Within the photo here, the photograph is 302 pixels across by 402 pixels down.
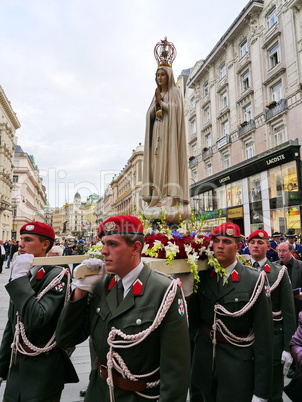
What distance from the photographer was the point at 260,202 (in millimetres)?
20359

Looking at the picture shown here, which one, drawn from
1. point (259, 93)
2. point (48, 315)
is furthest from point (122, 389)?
point (259, 93)

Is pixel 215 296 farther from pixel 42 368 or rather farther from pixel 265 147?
pixel 265 147

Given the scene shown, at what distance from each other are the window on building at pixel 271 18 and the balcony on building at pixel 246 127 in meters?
6.76

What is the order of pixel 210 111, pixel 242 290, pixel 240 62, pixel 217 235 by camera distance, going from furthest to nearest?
pixel 210 111 < pixel 240 62 < pixel 217 235 < pixel 242 290

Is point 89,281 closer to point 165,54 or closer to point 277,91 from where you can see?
point 165,54

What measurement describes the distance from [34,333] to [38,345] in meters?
0.12

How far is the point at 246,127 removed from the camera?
22031 millimetres

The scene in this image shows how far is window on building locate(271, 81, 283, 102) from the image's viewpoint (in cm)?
1930

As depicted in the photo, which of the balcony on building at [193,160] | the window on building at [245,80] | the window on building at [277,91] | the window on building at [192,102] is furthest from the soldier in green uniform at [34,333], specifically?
the window on building at [192,102]

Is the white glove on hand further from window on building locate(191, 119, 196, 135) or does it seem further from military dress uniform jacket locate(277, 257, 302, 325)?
window on building locate(191, 119, 196, 135)

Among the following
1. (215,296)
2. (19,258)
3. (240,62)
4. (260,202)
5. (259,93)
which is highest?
(240,62)

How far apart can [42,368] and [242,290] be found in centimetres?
178

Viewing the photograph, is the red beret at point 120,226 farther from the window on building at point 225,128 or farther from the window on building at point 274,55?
the window on building at point 225,128

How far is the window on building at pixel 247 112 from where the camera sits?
22138 mm
